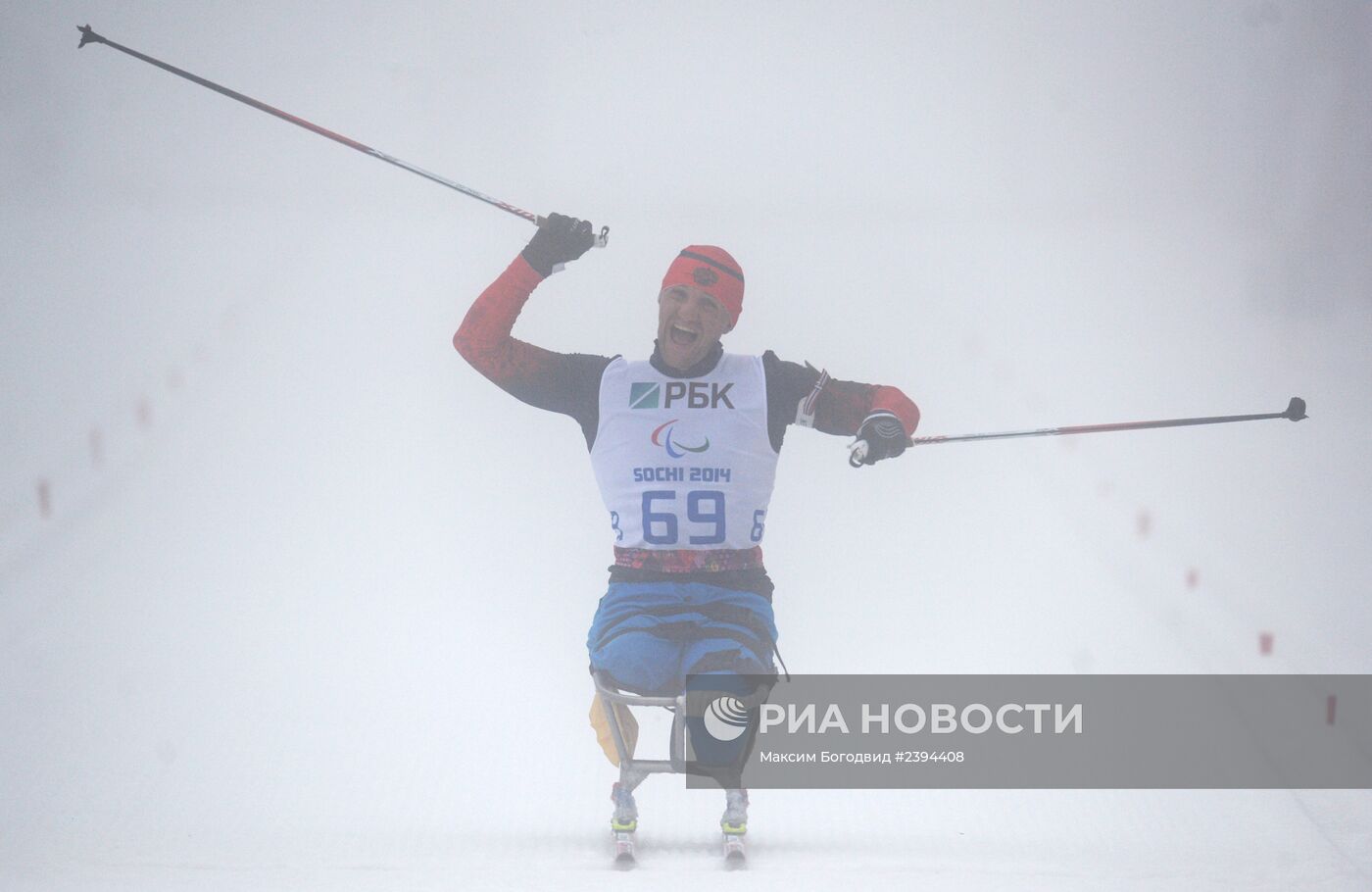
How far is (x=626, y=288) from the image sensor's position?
199 inches

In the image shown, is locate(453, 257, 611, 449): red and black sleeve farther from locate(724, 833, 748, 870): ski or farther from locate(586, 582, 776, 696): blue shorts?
locate(724, 833, 748, 870): ski

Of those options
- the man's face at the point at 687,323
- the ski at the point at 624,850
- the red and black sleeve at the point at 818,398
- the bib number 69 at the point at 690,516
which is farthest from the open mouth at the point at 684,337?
the ski at the point at 624,850

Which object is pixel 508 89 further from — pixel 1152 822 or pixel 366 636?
pixel 1152 822

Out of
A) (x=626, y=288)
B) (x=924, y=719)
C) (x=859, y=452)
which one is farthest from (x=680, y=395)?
(x=626, y=288)

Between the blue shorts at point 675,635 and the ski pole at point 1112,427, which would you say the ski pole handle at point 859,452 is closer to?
the ski pole at point 1112,427

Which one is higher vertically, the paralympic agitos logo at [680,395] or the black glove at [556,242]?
the black glove at [556,242]

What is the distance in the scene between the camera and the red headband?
2.71 meters

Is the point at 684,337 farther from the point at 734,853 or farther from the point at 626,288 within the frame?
the point at 626,288

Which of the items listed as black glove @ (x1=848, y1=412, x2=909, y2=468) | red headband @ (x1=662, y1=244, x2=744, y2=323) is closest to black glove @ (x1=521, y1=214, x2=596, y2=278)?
red headband @ (x1=662, y1=244, x2=744, y2=323)

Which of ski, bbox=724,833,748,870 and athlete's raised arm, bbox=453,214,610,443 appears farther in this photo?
athlete's raised arm, bbox=453,214,610,443

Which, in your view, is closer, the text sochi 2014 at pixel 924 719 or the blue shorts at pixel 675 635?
the blue shorts at pixel 675 635

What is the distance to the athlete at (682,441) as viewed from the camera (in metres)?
2.59

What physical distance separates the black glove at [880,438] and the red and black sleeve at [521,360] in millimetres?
494

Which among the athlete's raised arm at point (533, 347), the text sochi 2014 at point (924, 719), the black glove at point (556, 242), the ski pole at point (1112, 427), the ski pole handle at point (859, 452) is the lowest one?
the text sochi 2014 at point (924, 719)
